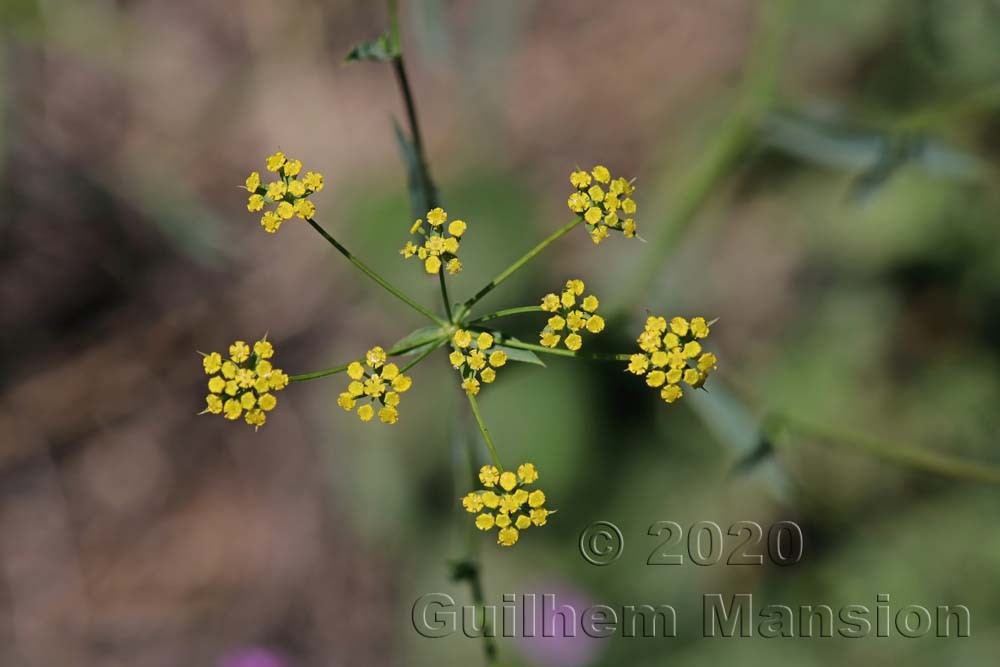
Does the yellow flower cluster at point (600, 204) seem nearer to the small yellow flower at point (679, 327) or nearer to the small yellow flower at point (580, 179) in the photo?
the small yellow flower at point (580, 179)

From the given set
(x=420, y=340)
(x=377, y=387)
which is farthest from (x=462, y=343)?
(x=377, y=387)

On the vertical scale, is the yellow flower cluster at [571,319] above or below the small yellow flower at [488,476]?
above

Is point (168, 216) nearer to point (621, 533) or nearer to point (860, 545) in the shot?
point (621, 533)

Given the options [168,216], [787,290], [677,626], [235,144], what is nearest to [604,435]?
[677,626]

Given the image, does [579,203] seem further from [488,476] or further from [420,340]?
[488,476]

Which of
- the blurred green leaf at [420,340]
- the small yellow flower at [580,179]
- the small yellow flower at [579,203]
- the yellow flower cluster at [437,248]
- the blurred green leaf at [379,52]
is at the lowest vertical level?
Answer: the blurred green leaf at [420,340]

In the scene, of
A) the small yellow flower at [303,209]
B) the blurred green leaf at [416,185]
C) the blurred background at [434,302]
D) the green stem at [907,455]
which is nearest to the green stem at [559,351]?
the blurred green leaf at [416,185]
